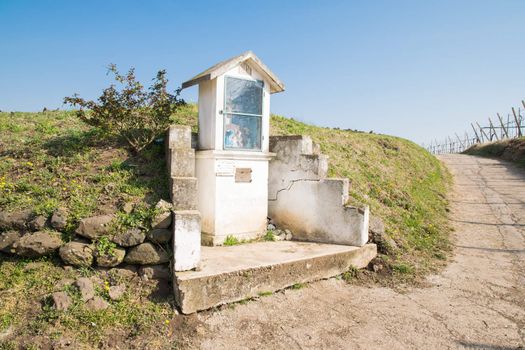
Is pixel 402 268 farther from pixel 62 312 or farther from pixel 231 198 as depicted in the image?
A: pixel 62 312

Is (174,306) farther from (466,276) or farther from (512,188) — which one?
(512,188)

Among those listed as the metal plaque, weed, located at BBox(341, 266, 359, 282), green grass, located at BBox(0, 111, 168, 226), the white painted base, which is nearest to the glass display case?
the metal plaque

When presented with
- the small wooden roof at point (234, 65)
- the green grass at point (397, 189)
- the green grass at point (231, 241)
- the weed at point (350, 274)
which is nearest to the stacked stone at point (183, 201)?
the small wooden roof at point (234, 65)

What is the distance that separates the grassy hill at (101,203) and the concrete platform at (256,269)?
0.32m

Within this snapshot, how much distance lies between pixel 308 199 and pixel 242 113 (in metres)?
2.09

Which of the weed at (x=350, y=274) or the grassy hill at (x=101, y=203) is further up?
the grassy hill at (x=101, y=203)

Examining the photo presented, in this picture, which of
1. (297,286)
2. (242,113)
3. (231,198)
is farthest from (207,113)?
(297,286)

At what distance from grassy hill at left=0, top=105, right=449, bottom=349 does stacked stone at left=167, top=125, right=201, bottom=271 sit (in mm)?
449

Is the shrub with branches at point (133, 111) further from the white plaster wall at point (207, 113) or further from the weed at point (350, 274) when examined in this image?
the weed at point (350, 274)

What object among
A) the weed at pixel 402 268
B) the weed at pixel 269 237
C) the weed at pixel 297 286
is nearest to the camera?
the weed at pixel 297 286

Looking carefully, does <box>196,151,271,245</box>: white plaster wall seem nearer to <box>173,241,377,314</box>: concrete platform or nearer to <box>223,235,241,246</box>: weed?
<box>223,235,241,246</box>: weed

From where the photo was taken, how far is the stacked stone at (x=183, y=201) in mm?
4645

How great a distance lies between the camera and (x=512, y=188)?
540 inches

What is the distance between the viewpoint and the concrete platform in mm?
4430
